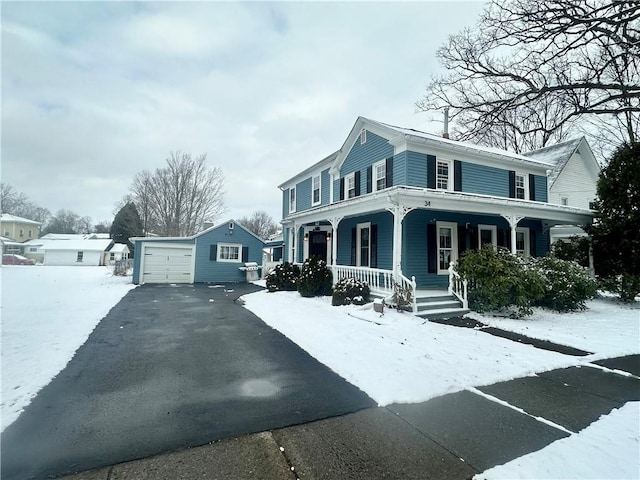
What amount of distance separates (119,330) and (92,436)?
4765 mm

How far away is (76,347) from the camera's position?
216 inches

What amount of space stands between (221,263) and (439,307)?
14.4 m

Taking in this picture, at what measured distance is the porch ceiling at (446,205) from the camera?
896 cm

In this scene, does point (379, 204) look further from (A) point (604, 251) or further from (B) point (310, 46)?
(A) point (604, 251)

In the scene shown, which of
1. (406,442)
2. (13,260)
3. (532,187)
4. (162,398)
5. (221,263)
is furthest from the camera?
(13,260)

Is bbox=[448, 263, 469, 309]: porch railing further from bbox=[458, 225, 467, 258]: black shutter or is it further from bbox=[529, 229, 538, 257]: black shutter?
bbox=[529, 229, 538, 257]: black shutter

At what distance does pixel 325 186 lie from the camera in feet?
51.2

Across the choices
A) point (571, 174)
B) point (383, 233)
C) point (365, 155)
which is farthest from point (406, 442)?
point (571, 174)

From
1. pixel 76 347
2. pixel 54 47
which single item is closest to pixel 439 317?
pixel 76 347

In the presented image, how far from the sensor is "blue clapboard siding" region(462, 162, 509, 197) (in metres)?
12.1

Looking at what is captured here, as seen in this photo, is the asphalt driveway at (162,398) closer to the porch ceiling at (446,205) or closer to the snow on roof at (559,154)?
the porch ceiling at (446,205)

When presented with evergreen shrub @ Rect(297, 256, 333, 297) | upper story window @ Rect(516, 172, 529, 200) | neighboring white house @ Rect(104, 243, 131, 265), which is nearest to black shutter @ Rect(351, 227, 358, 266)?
evergreen shrub @ Rect(297, 256, 333, 297)

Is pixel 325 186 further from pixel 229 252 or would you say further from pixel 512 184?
pixel 512 184

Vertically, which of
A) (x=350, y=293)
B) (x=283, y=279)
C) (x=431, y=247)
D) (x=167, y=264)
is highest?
(x=431, y=247)
